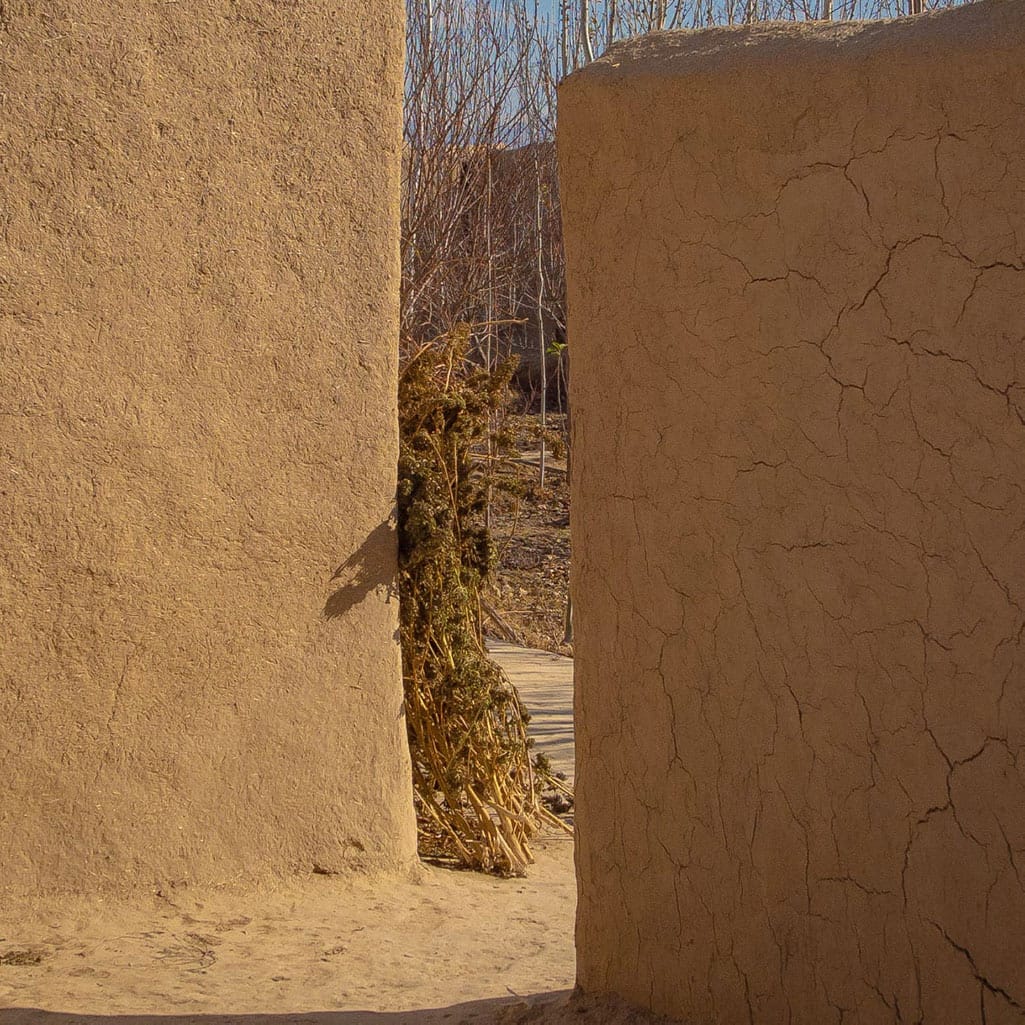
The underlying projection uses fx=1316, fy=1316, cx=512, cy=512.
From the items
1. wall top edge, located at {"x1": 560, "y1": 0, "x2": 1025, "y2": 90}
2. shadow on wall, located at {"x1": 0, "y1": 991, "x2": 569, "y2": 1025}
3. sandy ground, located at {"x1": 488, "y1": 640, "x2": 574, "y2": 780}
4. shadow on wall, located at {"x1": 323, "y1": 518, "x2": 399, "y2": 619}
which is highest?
wall top edge, located at {"x1": 560, "y1": 0, "x2": 1025, "y2": 90}

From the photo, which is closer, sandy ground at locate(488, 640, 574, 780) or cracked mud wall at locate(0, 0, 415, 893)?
cracked mud wall at locate(0, 0, 415, 893)

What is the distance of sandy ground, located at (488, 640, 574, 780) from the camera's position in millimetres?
6023

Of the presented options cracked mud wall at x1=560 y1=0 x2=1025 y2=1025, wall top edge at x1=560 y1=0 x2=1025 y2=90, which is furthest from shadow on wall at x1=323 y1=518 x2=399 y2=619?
wall top edge at x1=560 y1=0 x2=1025 y2=90

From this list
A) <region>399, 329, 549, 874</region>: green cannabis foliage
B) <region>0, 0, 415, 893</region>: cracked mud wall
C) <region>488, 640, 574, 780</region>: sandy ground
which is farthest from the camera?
<region>488, 640, 574, 780</region>: sandy ground

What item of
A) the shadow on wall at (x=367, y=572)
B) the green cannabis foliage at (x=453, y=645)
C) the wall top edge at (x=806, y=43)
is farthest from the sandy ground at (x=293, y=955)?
the wall top edge at (x=806, y=43)

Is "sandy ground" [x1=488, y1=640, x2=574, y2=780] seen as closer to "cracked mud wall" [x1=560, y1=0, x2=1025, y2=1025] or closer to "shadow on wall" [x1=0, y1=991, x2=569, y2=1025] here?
"shadow on wall" [x1=0, y1=991, x2=569, y2=1025]

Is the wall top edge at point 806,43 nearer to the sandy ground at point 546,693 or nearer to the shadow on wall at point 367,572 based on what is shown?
the shadow on wall at point 367,572

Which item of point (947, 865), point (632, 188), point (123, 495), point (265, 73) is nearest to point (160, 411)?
point (123, 495)

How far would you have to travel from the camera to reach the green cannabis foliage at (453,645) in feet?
14.2

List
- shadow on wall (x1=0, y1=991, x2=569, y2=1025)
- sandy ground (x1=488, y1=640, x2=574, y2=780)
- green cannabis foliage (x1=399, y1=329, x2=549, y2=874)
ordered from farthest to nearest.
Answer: sandy ground (x1=488, y1=640, x2=574, y2=780), green cannabis foliage (x1=399, y1=329, x2=549, y2=874), shadow on wall (x1=0, y1=991, x2=569, y2=1025)

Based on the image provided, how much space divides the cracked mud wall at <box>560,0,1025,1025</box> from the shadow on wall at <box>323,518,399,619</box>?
159 cm

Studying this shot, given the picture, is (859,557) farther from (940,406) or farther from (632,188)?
(632,188)

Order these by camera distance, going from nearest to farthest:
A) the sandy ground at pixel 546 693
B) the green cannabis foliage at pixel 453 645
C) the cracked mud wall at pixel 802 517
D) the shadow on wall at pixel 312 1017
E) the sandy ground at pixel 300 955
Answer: the cracked mud wall at pixel 802 517, the shadow on wall at pixel 312 1017, the sandy ground at pixel 300 955, the green cannabis foliage at pixel 453 645, the sandy ground at pixel 546 693

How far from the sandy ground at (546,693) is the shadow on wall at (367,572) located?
192 cm
